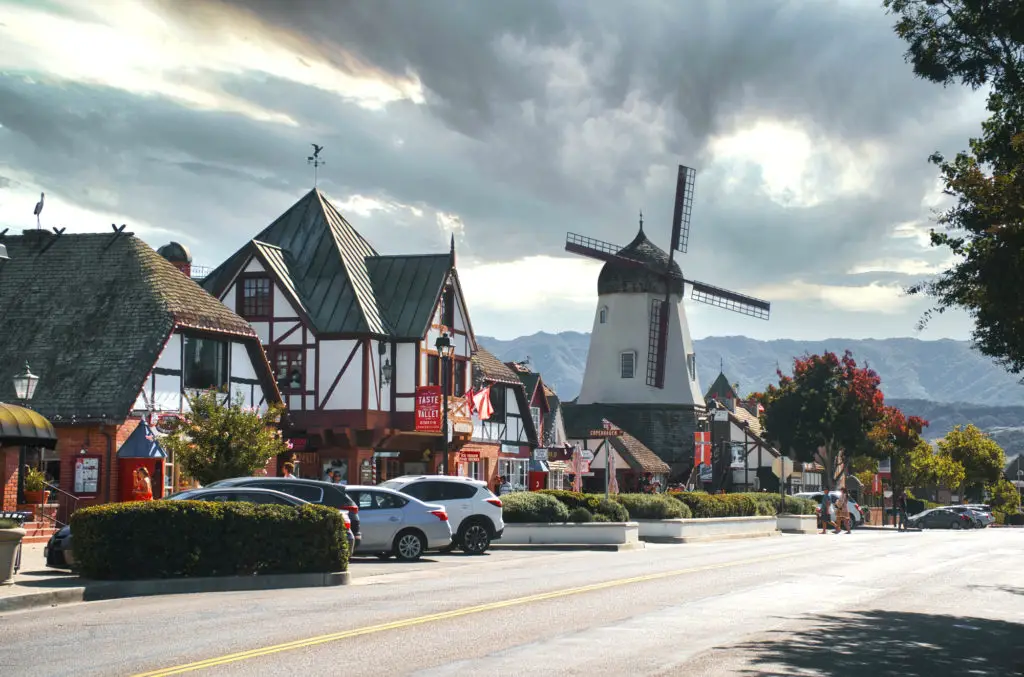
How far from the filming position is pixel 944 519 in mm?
73062

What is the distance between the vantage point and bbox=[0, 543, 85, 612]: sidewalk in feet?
56.5

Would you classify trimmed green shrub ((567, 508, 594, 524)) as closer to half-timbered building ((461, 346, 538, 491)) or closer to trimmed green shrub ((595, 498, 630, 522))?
trimmed green shrub ((595, 498, 630, 522))

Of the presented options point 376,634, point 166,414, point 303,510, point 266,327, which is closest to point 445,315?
point 266,327

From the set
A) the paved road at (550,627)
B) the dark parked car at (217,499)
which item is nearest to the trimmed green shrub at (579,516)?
the paved road at (550,627)

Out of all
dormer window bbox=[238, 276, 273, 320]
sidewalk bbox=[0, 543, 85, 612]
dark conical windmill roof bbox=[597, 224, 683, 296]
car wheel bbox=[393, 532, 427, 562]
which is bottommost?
sidewalk bbox=[0, 543, 85, 612]

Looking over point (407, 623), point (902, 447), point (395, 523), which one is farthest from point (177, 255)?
point (902, 447)

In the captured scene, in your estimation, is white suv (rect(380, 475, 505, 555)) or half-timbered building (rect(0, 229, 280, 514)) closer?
white suv (rect(380, 475, 505, 555))

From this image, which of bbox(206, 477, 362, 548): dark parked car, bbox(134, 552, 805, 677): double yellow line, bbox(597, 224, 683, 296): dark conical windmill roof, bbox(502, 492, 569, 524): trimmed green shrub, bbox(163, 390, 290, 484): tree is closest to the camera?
bbox(134, 552, 805, 677): double yellow line

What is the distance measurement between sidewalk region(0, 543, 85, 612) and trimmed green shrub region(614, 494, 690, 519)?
79.7 feet

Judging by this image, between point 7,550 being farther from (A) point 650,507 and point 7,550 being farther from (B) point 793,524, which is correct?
(B) point 793,524

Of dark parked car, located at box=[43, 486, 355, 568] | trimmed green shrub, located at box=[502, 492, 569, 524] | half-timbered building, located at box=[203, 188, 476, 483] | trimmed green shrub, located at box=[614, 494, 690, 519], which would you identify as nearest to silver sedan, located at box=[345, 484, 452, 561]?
dark parked car, located at box=[43, 486, 355, 568]

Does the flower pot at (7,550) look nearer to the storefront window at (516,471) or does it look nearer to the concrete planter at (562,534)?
the concrete planter at (562,534)

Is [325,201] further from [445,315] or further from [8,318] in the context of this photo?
[8,318]

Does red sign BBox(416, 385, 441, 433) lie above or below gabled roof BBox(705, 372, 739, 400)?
below
